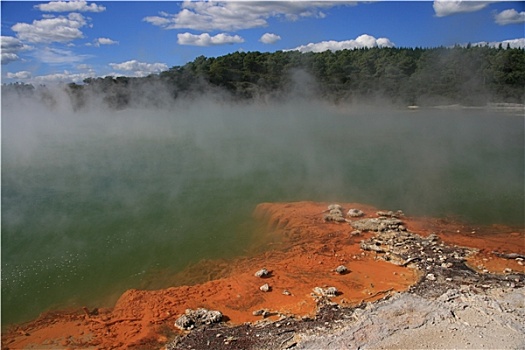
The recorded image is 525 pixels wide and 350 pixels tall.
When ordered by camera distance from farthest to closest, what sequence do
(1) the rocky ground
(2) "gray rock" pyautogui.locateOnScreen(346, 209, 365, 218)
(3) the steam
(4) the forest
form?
1. (4) the forest
2. (2) "gray rock" pyautogui.locateOnScreen(346, 209, 365, 218)
3. (3) the steam
4. (1) the rocky ground

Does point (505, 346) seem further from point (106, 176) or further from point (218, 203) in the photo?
point (106, 176)

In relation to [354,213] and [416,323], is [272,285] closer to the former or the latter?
[416,323]

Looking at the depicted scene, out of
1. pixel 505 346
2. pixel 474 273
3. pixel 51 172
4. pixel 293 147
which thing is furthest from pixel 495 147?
pixel 51 172

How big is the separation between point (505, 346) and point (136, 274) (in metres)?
4.46

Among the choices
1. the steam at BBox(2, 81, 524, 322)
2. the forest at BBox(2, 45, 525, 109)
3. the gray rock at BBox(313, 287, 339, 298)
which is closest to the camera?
the gray rock at BBox(313, 287, 339, 298)

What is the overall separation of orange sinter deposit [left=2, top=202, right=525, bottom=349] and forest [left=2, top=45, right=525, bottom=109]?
19.2m

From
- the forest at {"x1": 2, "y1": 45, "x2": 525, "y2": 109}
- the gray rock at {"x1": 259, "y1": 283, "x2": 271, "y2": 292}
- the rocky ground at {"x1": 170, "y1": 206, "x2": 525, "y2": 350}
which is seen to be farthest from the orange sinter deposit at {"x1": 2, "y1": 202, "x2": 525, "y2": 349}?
the forest at {"x1": 2, "y1": 45, "x2": 525, "y2": 109}

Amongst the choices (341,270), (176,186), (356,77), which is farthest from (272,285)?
(356,77)

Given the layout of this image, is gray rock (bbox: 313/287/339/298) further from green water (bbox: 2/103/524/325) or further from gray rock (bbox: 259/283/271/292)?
green water (bbox: 2/103/524/325)

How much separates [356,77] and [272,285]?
91.2 feet

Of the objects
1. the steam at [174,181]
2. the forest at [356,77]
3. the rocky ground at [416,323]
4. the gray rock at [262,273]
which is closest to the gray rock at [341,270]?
the rocky ground at [416,323]

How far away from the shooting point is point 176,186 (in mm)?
9414

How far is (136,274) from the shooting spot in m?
5.88

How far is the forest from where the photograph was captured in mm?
26750
